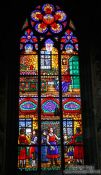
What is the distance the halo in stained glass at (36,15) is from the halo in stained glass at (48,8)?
14cm

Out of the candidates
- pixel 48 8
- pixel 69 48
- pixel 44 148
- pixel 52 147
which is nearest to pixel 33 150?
pixel 44 148

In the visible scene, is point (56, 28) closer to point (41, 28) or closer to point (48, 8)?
point (41, 28)

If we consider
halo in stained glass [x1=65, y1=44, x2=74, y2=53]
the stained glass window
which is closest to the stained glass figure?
the stained glass window

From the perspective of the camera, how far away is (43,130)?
9070mm

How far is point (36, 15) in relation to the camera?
1031 centimetres

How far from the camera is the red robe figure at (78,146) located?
8.87m

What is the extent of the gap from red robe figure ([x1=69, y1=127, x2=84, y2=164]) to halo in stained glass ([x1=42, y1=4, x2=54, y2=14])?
2.76 metres

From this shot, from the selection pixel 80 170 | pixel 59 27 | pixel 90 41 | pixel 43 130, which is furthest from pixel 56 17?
pixel 80 170

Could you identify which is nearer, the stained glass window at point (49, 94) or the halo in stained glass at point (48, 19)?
the stained glass window at point (49, 94)

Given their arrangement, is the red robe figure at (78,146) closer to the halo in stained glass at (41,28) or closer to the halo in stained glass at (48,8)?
the halo in stained glass at (41,28)

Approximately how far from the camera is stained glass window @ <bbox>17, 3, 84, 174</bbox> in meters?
8.90

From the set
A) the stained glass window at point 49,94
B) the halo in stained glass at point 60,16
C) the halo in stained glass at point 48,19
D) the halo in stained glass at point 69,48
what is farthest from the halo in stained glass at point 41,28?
the halo in stained glass at point 69,48

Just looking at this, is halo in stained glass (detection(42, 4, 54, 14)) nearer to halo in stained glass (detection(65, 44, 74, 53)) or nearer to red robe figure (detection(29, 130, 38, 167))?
halo in stained glass (detection(65, 44, 74, 53))

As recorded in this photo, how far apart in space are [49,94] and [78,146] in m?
1.18
